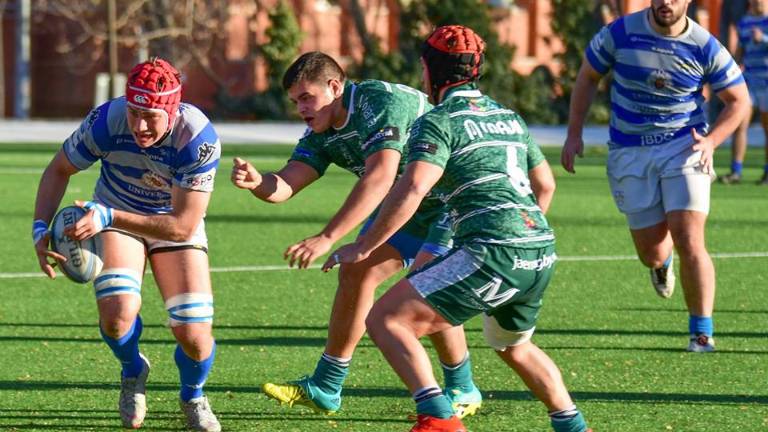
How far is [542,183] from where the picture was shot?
618 cm

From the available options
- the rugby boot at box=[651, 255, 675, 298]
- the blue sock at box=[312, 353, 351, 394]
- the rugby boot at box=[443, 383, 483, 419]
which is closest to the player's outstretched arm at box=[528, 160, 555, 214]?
the rugby boot at box=[443, 383, 483, 419]

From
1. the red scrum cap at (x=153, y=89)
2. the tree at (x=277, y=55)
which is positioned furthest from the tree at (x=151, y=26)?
the red scrum cap at (x=153, y=89)

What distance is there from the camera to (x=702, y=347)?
8.56m

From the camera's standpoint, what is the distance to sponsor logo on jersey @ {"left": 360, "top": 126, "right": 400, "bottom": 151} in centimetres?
631

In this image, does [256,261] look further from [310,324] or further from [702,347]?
[702,347]

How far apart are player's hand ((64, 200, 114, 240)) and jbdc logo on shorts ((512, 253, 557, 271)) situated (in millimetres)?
1682

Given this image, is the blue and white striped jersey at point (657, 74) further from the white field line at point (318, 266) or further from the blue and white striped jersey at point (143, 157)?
the white field line at point (318, 266)

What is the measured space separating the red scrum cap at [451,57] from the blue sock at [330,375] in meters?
1.57

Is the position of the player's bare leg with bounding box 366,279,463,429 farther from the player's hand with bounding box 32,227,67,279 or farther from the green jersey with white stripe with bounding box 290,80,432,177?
the player's hand with bounding box 32,227,67,279

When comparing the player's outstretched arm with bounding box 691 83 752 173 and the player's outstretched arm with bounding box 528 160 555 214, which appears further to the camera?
the player's outstretched arm with bounding box 691 83 752 173

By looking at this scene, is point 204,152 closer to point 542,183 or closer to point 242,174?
point 242,174

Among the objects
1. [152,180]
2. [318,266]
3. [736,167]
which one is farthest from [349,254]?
[736,167]

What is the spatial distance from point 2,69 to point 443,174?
1590 inches

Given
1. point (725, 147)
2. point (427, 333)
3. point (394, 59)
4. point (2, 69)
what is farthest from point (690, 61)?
point (2, 69)
